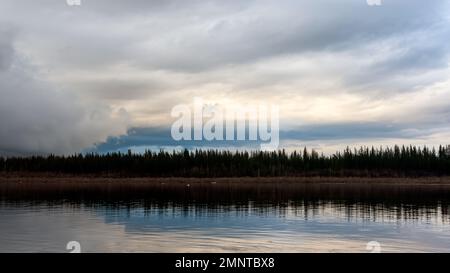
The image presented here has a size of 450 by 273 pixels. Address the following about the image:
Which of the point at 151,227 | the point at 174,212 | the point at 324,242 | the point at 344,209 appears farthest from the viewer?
the point at 344,209

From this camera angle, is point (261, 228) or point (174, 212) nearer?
point (261, 228)

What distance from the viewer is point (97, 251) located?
36.9 metres
